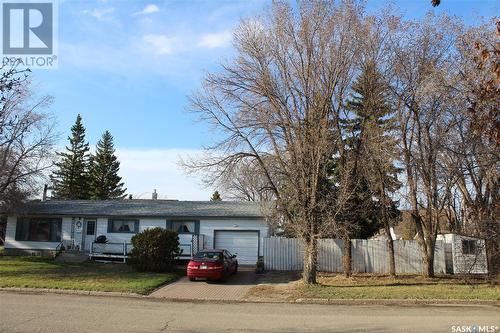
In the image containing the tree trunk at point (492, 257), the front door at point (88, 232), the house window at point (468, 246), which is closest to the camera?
the tree trunk at point (492, 257)

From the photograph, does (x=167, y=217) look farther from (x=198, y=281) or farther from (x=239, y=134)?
(x=239, y=134)

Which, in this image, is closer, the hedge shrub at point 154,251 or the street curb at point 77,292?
the street curb at point 77,292

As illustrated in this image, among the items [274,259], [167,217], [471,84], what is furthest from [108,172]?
[471,84]

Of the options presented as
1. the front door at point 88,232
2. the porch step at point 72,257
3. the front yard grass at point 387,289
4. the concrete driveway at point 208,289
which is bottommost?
the concrete driveway at point 208,289

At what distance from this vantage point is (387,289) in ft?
61.7

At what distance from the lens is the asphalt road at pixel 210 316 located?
11008 millimetres

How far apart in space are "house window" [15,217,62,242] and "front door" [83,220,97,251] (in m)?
1.89

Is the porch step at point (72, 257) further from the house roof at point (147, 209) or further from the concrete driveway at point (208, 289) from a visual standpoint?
the concrete driveway at point (208, 289)

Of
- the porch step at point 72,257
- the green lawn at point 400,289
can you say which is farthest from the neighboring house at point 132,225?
the green lawn at point 400,289

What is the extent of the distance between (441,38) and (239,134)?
10826 millimetres

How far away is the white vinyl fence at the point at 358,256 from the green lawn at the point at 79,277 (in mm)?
6966

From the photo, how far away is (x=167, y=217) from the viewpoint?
30938 mm

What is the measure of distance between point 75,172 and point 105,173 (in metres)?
4.52

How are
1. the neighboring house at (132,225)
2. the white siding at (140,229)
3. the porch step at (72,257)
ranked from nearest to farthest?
the porch step at (72,257)
the neighboring house at (132,225)
the white siding at (140,229)
